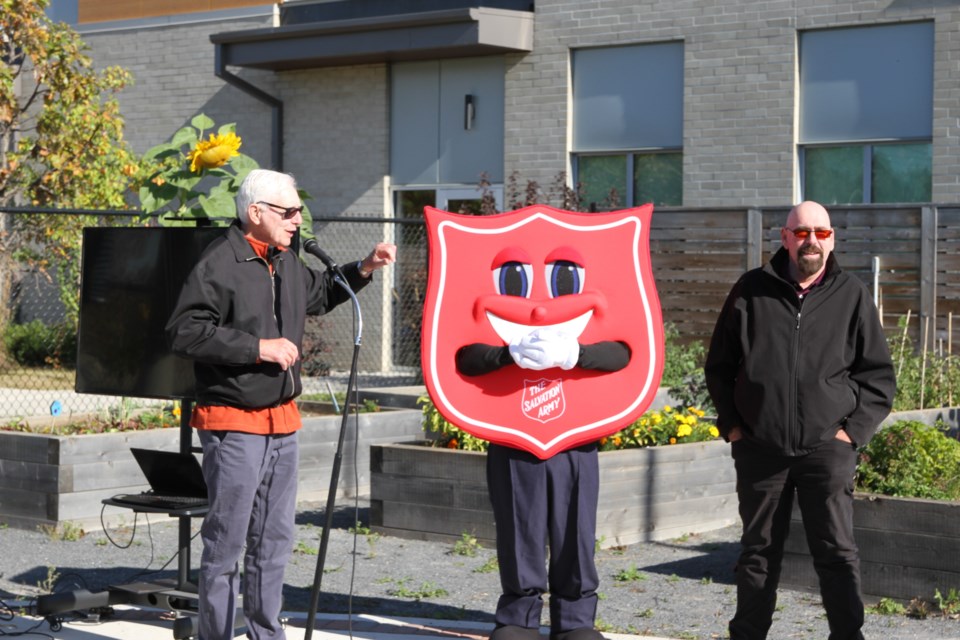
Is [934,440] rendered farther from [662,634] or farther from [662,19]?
[662,19]

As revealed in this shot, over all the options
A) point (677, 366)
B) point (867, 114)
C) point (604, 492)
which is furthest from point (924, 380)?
point (867, 114)

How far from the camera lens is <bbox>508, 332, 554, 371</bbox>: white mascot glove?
6.30 meters

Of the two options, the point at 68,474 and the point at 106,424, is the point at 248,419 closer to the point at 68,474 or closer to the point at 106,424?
the point at 68,474

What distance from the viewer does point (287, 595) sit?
791cm

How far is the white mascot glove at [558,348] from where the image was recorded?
6289 mm

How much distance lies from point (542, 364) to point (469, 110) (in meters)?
13.4

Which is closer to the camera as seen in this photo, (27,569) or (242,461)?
(242,461)

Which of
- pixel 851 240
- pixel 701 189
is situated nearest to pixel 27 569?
pixel 851 240

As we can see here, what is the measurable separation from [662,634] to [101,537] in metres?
4.06

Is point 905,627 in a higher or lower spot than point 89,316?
lower

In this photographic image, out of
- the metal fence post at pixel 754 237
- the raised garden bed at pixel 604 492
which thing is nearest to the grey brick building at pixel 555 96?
the metal fence post at pixel 754 237

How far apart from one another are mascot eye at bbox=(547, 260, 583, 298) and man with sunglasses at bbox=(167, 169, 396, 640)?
81 centimetres

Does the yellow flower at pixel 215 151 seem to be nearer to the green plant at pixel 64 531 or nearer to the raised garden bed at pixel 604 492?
the raised garden bed at pixel 604 492

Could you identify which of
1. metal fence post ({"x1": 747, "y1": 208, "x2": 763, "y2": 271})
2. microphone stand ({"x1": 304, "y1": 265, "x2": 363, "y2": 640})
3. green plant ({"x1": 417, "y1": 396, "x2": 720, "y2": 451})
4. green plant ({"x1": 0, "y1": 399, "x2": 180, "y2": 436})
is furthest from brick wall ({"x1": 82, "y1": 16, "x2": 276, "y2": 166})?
microphone stand ({"x1": 304, "y1": 265, "x2": 363, "y2": 640})
